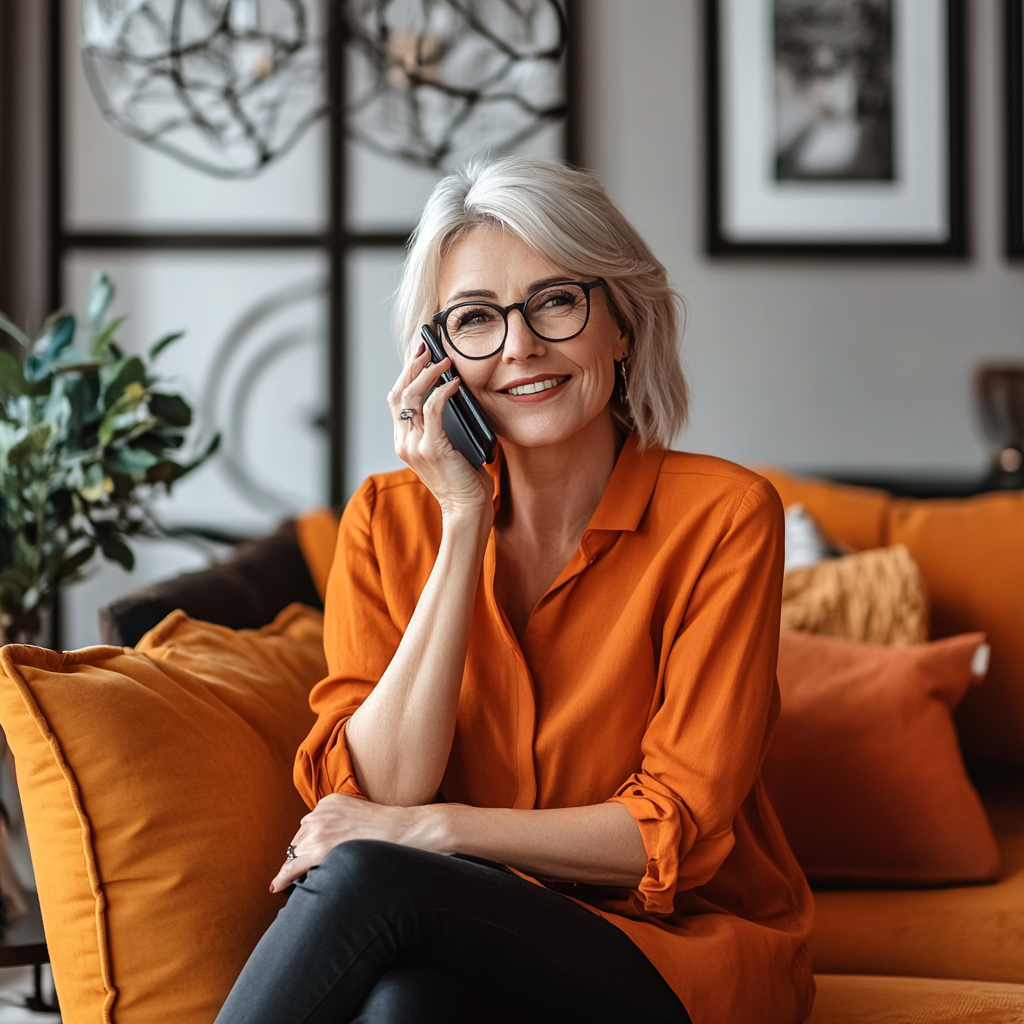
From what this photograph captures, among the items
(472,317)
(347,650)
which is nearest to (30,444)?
(347,650)

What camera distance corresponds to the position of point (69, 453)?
167 cm

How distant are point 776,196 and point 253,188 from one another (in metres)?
1.32

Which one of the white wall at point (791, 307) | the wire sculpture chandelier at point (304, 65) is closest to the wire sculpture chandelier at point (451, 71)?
the wire sculpture chandelier at point (304, 65)

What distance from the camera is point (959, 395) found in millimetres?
2748

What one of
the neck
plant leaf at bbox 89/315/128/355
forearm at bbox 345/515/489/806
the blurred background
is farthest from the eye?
the blurred background

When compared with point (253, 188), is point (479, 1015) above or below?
below

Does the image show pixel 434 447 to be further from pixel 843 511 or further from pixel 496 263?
pixel 843 511

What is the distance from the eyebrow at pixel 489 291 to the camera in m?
1.27

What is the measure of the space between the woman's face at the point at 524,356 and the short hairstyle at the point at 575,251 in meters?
0.02

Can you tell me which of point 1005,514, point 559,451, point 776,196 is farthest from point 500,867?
point 776,196

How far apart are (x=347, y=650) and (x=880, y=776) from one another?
867 mm

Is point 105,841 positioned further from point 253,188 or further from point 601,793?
point 253,188

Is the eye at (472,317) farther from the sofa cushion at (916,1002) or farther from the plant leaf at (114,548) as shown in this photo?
the sofa cushion at (916,1002)

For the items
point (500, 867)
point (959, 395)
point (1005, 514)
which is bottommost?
point (500, 867)
